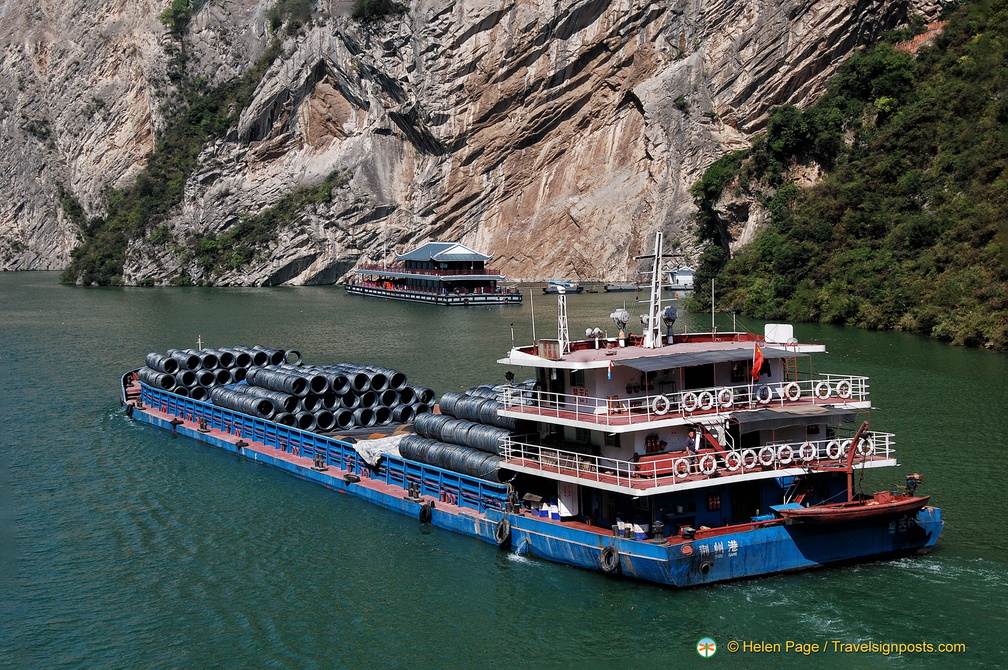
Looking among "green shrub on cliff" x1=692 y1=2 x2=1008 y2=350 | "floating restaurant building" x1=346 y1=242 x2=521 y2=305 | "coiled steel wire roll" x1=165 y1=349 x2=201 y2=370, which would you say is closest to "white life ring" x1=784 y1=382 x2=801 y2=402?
"coiled steel wire roll" x1=165 y1=349 x2=201 y2=370

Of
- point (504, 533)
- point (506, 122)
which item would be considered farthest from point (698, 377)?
point (506, 122)

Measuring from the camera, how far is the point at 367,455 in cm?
2698

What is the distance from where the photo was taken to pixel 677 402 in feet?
66.1

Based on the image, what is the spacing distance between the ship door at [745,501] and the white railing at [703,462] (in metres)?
0.68

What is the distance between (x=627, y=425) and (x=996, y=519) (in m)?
9.54

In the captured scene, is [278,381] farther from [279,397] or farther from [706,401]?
[706,401]

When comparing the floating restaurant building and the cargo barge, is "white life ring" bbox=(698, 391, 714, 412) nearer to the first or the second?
the cargo barge

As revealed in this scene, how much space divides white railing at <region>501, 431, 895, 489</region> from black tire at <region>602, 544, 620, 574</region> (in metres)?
1.29

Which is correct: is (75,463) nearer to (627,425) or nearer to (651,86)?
(627,425)

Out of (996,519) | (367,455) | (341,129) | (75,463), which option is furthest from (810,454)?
(341,129)

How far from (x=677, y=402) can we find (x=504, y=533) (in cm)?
471

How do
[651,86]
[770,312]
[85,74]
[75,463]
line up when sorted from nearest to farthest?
[75,463], [770,312], [651,86], [85,74]

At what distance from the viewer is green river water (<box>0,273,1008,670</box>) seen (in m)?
17.3

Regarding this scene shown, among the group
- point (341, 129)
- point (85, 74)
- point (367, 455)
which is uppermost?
A: point (85, 74)
